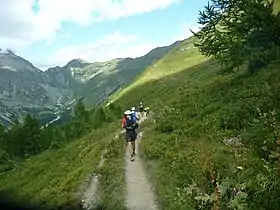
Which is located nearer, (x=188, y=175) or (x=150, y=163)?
(x=188, y=175)

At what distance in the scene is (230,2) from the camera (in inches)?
1475

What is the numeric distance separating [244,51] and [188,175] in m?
17.8

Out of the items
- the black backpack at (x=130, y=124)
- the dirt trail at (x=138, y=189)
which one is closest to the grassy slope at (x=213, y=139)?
the dirt trail at (x=138, y=189)

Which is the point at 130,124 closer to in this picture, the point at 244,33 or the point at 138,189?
the point at 138,189

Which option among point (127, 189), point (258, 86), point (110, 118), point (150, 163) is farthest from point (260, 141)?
point (110, 118)

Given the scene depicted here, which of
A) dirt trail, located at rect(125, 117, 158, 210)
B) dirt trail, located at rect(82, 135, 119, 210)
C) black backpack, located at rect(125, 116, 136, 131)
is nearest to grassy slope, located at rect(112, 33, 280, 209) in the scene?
dirt trail, located at rect(125, 117, 158, 210)

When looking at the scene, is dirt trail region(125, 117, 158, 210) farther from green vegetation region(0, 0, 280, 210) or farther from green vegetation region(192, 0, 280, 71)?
green vegetation region(192, 0, 280, 71)

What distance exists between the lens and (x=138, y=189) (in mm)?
22641

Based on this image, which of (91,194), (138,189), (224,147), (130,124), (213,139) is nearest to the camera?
(224,147)

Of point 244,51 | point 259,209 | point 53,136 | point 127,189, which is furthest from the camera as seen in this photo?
point 53,136

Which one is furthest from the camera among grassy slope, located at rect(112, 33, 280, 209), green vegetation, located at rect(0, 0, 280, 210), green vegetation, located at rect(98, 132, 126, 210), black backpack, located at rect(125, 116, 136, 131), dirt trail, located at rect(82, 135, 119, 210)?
black backpack, located at rect(125, 116, 136, 131)

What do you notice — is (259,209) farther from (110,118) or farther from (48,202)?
(110,118)

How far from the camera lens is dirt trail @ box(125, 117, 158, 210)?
65.0 ft

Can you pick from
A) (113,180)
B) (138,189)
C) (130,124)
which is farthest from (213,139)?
(113,180)
